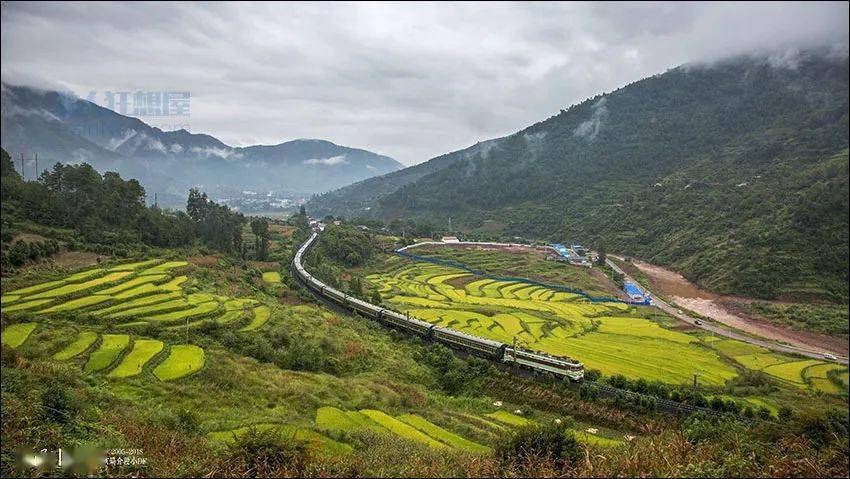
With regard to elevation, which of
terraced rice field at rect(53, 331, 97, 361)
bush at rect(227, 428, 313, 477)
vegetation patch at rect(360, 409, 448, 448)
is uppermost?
bush at rect(227, 428, 313, 477)

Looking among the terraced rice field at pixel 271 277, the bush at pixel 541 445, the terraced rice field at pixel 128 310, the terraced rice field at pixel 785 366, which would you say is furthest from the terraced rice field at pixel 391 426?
the terraced rice field at pixel 271 277

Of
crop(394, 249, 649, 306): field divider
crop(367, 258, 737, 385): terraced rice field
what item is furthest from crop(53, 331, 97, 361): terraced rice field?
crop(394, 249, 649, 306): field divider

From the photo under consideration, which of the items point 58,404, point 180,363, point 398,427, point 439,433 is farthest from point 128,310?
point 439,433

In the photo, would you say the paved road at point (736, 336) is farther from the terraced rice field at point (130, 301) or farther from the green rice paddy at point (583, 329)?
the terraced rice field at point (130, 301)

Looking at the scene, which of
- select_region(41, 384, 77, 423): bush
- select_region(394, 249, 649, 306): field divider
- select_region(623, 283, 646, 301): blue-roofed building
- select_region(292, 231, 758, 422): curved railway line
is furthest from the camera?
select_region(623, 283, 646, 301): blue-roofed building

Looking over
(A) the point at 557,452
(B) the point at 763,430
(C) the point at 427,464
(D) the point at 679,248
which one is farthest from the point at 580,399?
(D) the point at 679,248

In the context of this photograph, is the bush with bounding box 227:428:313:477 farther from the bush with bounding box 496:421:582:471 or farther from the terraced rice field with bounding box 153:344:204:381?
the terraced rice field with bounding box 153:344:204:381

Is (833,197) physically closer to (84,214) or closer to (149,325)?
(149,325)
